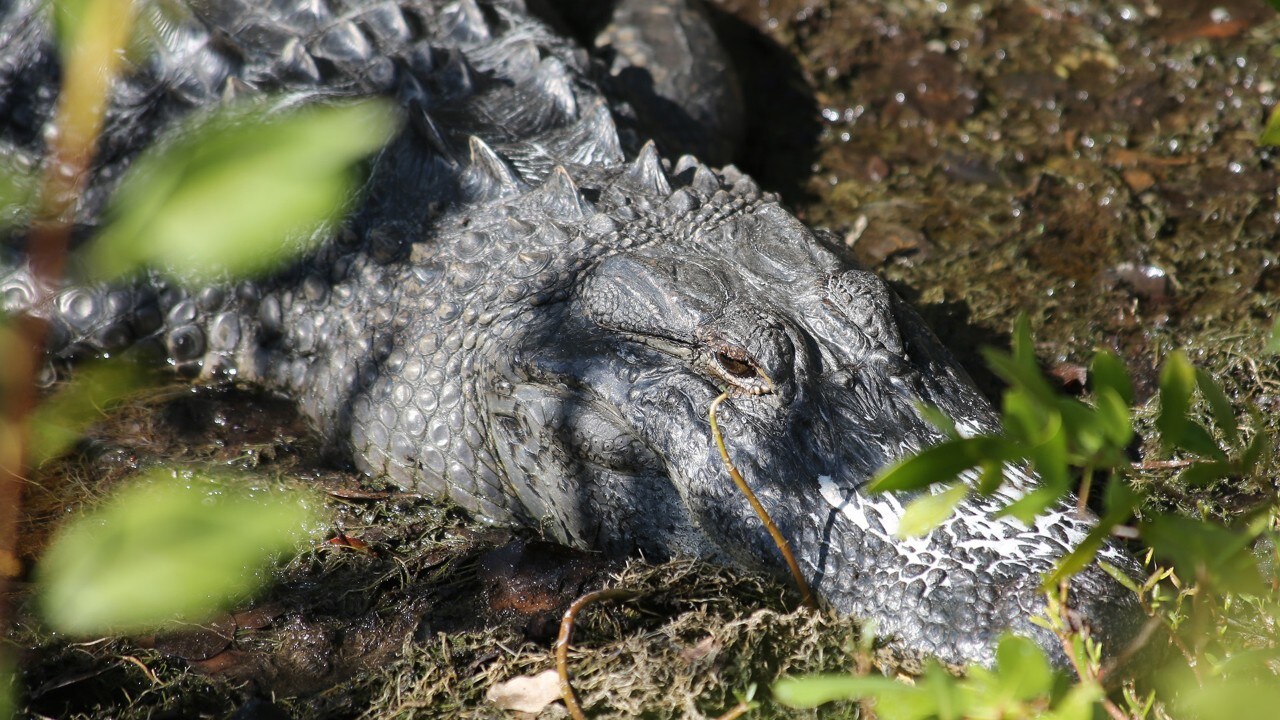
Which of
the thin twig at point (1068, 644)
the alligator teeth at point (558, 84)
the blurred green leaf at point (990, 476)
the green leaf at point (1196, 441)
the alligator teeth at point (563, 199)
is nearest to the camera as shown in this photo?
the blurred green leaf at point (990, 476)

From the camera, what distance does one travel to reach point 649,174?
3.78 meters

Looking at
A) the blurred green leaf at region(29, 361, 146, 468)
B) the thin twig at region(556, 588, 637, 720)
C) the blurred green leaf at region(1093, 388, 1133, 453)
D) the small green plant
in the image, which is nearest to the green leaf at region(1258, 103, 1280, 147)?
the small green plant

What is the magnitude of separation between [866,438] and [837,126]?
10.6 feet

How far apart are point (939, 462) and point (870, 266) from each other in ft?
11.0

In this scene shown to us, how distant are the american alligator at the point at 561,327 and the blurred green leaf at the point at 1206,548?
0.92 meters

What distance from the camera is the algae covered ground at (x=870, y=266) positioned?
8.57 feet

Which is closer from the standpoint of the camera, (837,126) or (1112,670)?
(1112,670)

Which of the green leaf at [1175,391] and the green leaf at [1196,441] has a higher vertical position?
the green leaf at [1175,391]

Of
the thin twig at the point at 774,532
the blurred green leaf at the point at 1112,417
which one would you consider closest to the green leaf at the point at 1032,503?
the blurred green leaf at the point at 1112,417

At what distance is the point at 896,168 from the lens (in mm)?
5289

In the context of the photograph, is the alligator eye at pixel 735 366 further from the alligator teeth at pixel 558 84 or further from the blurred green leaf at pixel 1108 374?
the alligator teeth at pixel 558 84

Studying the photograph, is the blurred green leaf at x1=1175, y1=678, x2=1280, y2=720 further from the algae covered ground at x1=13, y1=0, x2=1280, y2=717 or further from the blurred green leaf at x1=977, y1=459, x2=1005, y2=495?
the algae covered ground at x1=13, y1=0, x2=1280, y2=717

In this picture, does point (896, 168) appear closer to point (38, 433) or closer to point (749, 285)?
point (749, 285)

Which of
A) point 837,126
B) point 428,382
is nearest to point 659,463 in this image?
point 428,382
